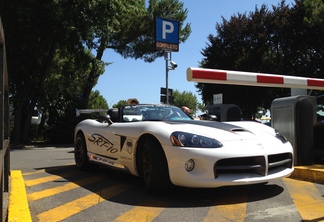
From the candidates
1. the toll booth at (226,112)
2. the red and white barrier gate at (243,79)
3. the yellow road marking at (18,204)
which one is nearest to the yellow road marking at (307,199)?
the red and white barrier gate at (243,79)

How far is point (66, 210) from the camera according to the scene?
400 centimetres

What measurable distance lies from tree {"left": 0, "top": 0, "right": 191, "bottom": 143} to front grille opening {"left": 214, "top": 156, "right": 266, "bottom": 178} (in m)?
12.6

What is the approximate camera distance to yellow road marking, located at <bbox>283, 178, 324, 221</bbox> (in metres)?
3.73

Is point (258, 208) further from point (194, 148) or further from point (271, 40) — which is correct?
point (271, 40)

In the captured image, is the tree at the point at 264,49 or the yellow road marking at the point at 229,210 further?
the tree at the point at 264,49

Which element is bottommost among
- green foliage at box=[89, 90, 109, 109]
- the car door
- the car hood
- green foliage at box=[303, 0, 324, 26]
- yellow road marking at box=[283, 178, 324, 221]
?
yellow road marking at box=[283, 178, 324, 221]

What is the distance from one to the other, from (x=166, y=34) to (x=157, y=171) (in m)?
10.6

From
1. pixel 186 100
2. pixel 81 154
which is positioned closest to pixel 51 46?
pixel 81 154

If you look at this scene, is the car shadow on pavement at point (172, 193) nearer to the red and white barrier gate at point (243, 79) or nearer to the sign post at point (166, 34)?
the red and white barrier gate at point (243, 79)

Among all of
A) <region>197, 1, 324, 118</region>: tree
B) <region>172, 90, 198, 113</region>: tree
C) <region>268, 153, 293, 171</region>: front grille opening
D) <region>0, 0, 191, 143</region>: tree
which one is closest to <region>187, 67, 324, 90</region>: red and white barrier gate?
<region>268, 153, 293, 171</region>: front grille opening

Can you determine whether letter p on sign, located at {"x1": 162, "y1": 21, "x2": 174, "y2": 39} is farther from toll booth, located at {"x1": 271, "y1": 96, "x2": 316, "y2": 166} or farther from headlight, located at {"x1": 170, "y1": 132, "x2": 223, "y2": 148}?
headlight, located at {"x1": 170, "y1": 132, "x2": 223, "y2": 148}

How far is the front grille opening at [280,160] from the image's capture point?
4480 millimetres

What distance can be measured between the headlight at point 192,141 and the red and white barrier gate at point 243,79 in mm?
671

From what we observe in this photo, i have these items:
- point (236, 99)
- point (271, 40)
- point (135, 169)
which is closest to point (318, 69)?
point (271, 40)
